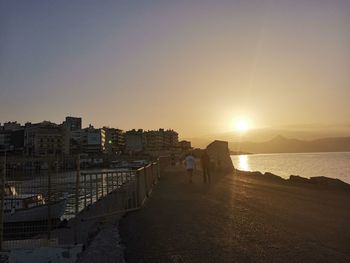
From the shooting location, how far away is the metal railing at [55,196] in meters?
10.0

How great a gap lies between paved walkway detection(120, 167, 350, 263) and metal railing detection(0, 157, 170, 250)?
39.9 inches

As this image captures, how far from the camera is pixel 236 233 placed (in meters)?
9.33

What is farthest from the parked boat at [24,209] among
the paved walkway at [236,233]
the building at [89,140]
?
the building at [89,140]

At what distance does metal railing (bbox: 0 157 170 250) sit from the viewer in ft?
33.0

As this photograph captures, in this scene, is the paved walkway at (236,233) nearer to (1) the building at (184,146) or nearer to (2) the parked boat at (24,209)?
(2) the parked boat at (24,209)

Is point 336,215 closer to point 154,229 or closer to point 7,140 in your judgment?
point 154,229

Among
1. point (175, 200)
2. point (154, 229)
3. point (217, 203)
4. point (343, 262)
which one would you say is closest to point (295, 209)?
point (217, 203)

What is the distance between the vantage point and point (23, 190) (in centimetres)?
1122

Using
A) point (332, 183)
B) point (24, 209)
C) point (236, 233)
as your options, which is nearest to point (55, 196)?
point (24, 209)

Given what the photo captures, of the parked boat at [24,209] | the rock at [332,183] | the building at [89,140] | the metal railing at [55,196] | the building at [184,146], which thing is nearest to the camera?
the metal railing at [55,196]

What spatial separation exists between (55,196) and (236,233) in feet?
18.9

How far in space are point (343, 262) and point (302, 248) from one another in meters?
1.01

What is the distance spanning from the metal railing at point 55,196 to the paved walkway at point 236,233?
101 centimetres

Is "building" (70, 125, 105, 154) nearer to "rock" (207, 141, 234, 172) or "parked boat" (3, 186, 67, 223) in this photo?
"rock" (207, 141, 234, 172)
